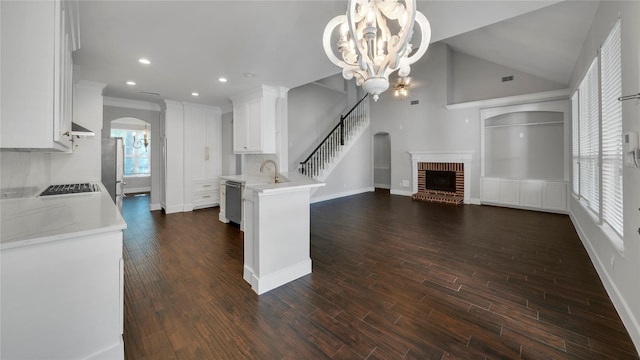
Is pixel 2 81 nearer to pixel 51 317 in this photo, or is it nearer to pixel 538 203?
pixel 51 317

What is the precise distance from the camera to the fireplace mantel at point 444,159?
7.17 meters

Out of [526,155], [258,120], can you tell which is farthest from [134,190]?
[526,155]

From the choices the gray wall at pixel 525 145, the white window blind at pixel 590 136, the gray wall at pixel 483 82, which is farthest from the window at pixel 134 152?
the white window blind at pixel 590 136

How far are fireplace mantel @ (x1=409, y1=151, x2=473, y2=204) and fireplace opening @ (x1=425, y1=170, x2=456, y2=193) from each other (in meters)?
0.38

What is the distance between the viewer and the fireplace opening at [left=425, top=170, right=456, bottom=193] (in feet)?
25.2

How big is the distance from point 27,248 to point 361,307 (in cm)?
225

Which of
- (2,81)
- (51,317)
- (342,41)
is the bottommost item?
(51,317)

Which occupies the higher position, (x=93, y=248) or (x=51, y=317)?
(x=93, y=248)

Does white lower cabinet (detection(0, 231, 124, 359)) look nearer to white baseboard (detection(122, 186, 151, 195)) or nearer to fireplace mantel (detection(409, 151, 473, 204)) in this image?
fireplace mantel (detection(409, 151, 473, 204))

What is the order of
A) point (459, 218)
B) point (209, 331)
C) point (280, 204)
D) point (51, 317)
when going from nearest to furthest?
point (51, 317), point (209, 331), point (280, 204), point (459, 218)

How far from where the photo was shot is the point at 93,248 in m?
1.50

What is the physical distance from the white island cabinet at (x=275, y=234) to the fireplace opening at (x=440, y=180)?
20.5ft

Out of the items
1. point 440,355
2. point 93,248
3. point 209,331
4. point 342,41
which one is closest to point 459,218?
point 440,355

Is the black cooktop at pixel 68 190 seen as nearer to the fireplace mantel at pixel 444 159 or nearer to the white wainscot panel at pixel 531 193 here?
the fireplace mantel at pixel 444 159
